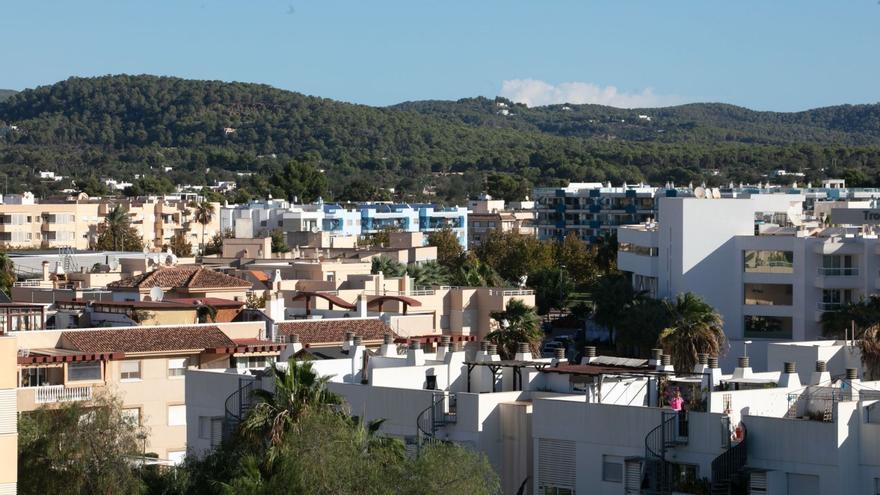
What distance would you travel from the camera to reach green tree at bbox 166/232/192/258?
392ft

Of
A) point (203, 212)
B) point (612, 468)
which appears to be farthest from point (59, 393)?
point (203, 212)

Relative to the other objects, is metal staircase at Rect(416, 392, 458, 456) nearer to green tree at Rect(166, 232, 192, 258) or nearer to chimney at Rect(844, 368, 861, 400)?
chimney at Rect(844, 368, 861, 400)

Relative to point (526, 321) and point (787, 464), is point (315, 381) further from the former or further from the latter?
point (526, 321)

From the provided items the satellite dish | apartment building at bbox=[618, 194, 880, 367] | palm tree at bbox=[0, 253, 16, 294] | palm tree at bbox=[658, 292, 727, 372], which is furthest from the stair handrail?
palm tree at bbox=[0, 253, 16, 294]

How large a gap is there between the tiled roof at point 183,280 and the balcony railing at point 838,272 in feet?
84.1

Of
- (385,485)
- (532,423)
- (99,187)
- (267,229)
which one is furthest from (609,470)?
(99,187)

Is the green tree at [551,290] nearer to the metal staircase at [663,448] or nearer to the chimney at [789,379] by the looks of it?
the chimney at [789,379]

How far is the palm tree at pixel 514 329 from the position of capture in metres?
54.7

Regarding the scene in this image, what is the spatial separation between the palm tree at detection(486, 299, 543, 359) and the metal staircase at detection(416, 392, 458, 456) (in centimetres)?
2266

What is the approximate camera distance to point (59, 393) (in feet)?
136

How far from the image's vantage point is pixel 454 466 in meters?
23.7

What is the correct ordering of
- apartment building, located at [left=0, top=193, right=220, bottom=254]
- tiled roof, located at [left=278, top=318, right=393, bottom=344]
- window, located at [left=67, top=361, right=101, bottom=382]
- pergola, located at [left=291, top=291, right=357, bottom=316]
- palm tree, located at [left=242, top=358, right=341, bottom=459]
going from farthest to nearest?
apartment building, located at [left=0, top=193, right=220, bottom=254], pergola, located at [left=291, top=291, right=357, bottom=316], tiled roof, located at [left=278, top=318, right=393, bottom=344], window, located at [left=67, top=361, right=101, bottom=382], palm tree, located at [left=242, top=358, right=341, bottom=459]

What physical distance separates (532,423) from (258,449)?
3.86 metres

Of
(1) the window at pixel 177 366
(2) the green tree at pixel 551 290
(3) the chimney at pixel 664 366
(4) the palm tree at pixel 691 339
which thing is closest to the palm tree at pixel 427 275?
(4) the palm tree at pixel 691 339
